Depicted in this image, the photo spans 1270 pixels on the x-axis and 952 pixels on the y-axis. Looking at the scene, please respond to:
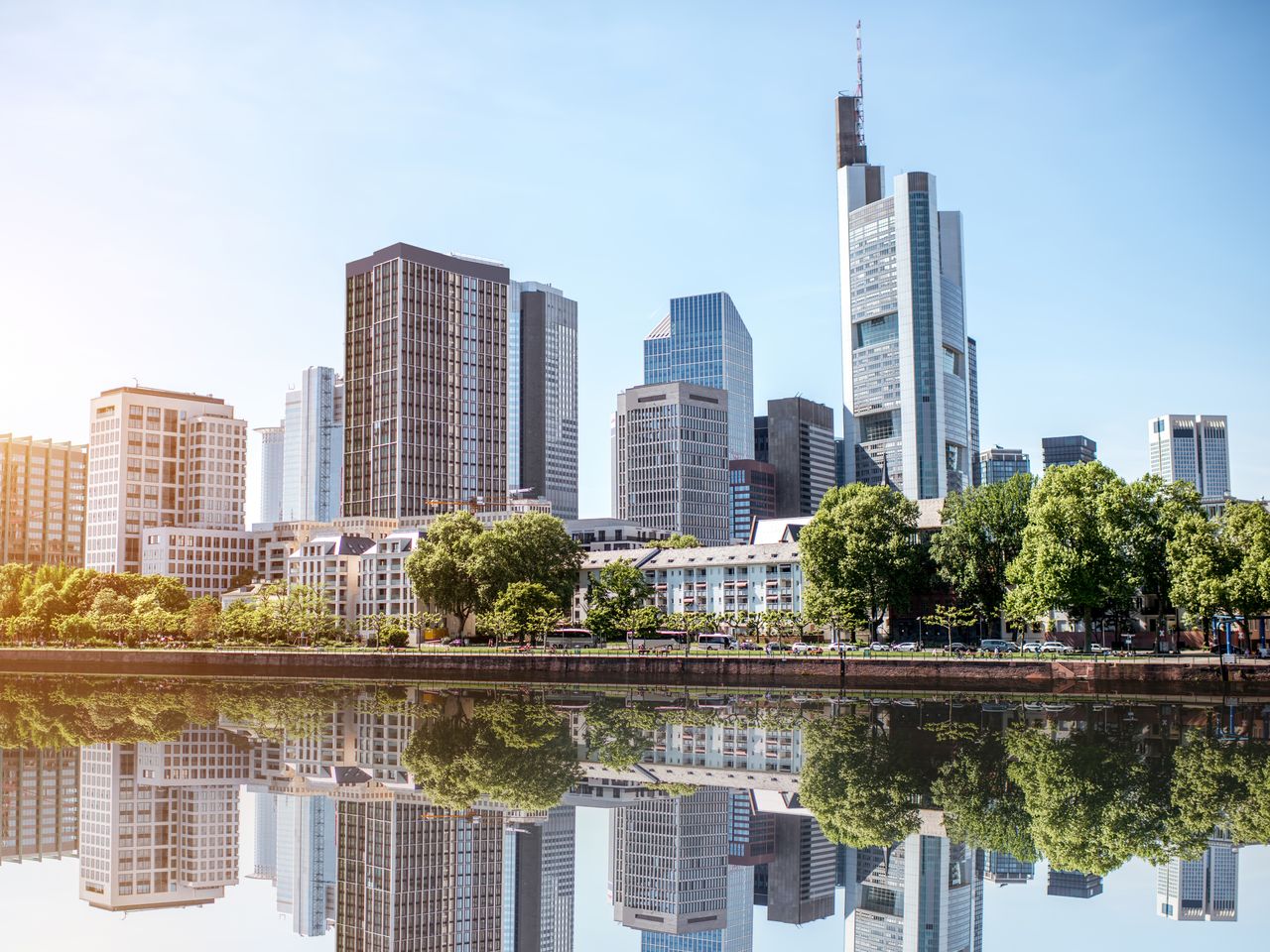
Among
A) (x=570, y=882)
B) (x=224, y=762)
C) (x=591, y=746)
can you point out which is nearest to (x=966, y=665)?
(x=591, y=746)

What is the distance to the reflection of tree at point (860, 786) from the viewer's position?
39844 millimetres

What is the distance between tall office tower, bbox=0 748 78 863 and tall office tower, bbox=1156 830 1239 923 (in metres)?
32.7

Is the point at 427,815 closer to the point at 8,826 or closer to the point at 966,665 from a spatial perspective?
the point at 8,826

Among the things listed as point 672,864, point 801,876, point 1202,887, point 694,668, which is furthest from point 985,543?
point 801,876

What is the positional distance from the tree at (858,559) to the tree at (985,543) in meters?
3.99

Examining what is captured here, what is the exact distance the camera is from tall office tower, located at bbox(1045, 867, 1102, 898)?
32125 mm

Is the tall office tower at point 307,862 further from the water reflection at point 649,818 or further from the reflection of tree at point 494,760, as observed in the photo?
the reflection of tree at point 494,760

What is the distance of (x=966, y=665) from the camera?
3866 inches

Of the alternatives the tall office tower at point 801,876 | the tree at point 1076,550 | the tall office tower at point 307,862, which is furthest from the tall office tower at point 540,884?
the tree at point 1076,550

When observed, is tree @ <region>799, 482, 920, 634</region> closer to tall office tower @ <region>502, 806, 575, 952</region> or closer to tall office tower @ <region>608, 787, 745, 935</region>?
tall office tower @ <region>608, 787, 745, 935</region>

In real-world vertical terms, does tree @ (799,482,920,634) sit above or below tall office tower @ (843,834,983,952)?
above

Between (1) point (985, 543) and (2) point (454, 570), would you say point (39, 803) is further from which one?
(2) point (454, 570)

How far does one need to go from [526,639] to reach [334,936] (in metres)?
114

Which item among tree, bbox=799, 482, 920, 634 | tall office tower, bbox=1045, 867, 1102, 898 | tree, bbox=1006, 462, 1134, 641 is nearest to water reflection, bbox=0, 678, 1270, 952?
tall office tower, bbox=1045, 867, 1102, 898
